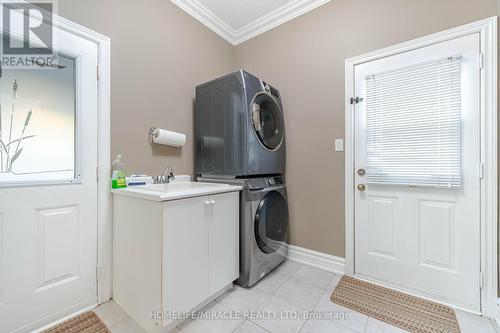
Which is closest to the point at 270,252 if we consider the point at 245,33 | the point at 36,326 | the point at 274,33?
the point at 36,326

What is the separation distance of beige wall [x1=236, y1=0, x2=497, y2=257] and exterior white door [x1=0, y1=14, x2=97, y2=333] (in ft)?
5.88

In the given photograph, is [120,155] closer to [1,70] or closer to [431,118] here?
[1,70]

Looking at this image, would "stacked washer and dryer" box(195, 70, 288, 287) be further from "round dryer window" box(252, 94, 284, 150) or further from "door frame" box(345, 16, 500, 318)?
"door frame" box(345, 16, 500, 318)

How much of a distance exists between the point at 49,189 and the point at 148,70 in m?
1.17

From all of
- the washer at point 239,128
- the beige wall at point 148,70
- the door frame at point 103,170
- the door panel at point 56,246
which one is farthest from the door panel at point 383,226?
the door panel at point 56,246

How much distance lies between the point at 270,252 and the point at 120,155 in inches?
59.9

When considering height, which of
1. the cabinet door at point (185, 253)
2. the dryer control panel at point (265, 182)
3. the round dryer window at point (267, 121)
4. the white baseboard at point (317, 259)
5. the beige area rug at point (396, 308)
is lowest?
the beige area rug at point (396, 308)

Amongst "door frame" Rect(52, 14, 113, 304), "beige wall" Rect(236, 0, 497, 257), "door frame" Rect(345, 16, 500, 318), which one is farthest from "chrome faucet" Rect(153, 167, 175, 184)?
"door frame" Rect(345, 16, 500, 318)

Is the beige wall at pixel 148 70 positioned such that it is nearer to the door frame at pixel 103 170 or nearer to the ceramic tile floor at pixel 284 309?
the door frame at pixel 103 170

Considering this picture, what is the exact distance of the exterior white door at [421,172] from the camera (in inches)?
56.0

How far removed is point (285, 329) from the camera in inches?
49.9

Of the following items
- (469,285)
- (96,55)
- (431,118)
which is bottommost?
(469,285)

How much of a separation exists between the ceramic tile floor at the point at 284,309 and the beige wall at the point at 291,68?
0.50 metres

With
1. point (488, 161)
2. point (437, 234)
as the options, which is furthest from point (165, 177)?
point (488, 161)
